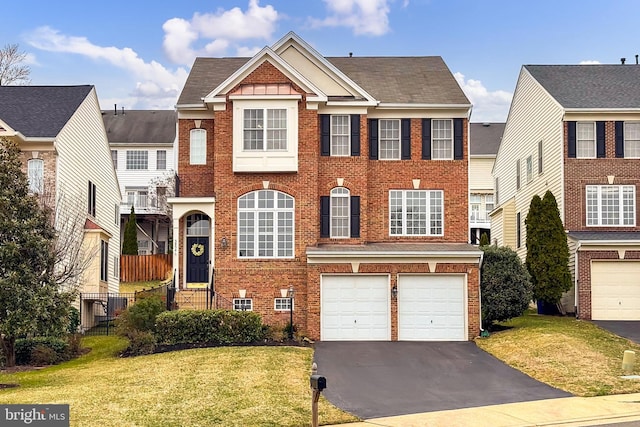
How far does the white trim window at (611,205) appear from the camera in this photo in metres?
32.3

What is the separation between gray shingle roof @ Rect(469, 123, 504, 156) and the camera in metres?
60.4

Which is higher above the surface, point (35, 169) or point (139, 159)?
point (139, 159)

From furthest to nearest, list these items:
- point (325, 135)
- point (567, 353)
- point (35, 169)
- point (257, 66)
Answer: point (35, 169)
point (325, 135)
point (257, 66)
point (567, 353)

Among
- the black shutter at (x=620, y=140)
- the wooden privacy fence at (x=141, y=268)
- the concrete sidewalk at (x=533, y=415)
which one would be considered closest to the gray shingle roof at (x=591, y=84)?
the black shutter at (x=620, y=140)

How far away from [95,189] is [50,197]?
7640mm

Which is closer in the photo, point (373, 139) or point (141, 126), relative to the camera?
point (373, 139)

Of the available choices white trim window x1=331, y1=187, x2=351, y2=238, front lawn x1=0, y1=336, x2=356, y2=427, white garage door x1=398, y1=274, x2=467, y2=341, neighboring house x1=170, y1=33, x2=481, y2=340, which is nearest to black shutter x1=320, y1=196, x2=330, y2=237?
neighboring house x1=170, y1=33, x2=481, y2=340

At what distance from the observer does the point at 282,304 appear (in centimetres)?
2875

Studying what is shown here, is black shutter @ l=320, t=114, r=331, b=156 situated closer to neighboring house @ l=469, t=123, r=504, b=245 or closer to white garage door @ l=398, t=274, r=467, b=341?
white garage door @ l=398, t=274, r=467, b=341

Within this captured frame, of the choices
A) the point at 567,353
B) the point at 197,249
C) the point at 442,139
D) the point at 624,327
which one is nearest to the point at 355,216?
the point at 442,139

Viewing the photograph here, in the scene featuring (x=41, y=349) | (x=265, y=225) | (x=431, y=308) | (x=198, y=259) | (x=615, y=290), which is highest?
(x=265, y=225)

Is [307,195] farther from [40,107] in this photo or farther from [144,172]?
[144,172]

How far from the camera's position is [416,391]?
63.2 feet

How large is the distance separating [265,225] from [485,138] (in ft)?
117
